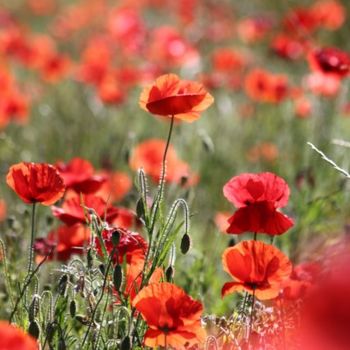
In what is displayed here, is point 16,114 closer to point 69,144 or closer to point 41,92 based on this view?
point 69,144

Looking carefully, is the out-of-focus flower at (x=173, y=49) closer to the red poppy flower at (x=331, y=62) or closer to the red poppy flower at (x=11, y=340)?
the red poppy flower at (x=331, y=62)

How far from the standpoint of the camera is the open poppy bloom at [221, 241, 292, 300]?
6.01 feet

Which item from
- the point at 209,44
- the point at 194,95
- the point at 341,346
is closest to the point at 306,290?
the point at 194,95

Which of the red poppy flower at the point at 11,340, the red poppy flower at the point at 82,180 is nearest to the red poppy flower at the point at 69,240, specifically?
the red poppy flower at the point at 82,180

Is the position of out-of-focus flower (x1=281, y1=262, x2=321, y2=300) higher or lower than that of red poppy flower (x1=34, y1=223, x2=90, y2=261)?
higher

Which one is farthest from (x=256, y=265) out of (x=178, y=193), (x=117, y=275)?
(x=178, y=193)

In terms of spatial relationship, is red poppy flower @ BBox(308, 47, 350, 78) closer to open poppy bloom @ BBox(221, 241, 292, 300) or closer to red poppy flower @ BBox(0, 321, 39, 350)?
open poppy bloom @ BBox(221, 241, 292, 300)

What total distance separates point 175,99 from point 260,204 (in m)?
0.32

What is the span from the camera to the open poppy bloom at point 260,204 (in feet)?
6.53

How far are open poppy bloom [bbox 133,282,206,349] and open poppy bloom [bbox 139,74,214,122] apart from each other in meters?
0.50

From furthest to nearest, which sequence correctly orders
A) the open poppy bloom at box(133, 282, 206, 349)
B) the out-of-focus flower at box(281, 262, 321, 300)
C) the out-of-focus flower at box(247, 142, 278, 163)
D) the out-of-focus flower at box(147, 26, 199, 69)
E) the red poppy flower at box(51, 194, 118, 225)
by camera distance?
the out-of-focus flower at box(147, 26, 199, 69) < the out-of-focus flower at box(247, 142, 278, 163) < the red poppy flower at box(51, 194, 118, 225) < the out-of-focus flower at box(281, 262, 321, 300) < the open poppy bloom at box(133, 282, 206, 349)

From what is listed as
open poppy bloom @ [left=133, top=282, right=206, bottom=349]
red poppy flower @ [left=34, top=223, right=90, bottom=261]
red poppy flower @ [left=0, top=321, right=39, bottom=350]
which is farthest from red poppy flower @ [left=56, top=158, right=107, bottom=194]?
red poppy flower @ [left=0, top=321, right=39, bottom=350]

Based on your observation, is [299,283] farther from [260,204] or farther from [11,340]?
[11,340]

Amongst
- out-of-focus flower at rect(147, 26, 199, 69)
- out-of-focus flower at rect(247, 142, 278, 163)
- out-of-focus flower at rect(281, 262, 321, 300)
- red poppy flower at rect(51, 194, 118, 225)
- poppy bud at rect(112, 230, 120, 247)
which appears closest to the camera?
poppy bud at rect(112, 230, 120, 247)
